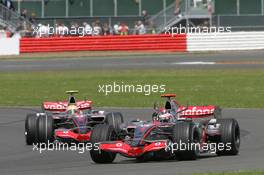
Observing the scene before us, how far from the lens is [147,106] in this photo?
25203 millimetres

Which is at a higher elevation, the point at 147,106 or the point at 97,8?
the point at 97,8

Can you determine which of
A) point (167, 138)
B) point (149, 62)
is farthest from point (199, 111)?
point (149, 62)

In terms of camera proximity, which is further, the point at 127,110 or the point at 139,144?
the point at 127,110

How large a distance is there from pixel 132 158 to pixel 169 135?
2.53 feet

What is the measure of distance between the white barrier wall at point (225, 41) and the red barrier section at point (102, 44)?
60 centimetres

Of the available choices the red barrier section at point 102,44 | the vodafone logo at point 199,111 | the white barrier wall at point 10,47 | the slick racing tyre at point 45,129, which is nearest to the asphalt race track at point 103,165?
the slick racing tyre at point 45,129

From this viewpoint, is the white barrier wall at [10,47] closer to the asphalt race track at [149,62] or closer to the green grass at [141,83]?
the asphalt race track at [149,62]

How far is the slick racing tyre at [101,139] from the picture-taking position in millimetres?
13945

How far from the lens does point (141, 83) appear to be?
31516 millimetres

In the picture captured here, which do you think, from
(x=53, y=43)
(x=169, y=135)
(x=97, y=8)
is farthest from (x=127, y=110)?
(x=97, y=8)

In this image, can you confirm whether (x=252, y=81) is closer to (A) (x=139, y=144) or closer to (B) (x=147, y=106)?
(B) (x=147, y=106)

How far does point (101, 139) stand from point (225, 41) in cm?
3186

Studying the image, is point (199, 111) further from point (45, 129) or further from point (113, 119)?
point (45, 129)

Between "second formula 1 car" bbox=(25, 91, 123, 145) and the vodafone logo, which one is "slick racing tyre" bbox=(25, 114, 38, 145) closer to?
"second formula 1 car" bbox=(25, 91, 123, 145)
